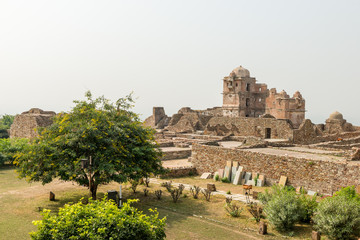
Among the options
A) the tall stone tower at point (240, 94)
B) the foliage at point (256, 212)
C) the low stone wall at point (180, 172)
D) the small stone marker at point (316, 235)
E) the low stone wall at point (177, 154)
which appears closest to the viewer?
the small stone marker at point (316, 235)

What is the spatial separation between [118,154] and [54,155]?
2.59 metres

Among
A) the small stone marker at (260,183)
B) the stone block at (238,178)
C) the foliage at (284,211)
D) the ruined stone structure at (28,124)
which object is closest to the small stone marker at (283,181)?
the small stone marker at (260,183)

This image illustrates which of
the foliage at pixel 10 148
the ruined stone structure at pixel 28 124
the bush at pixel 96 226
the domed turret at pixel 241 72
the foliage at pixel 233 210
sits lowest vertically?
the foliage at pixel 233 210

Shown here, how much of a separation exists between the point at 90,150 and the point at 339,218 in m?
9.54

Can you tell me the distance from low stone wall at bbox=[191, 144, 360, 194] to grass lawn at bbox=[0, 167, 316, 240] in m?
1.39

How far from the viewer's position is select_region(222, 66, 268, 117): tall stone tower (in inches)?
1966

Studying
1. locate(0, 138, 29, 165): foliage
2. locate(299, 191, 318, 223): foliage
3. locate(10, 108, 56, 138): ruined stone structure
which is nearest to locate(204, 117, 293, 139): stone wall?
locate(10, 108, 56, 138): ruined stone structure

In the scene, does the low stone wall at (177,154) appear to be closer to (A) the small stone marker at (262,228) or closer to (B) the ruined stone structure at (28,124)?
(B) the ruined stone structure at (28,124)

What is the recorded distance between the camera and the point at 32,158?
14820 mm

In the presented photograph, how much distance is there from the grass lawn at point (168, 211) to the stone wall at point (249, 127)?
1557 centimetres

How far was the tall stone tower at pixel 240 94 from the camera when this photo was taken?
164 ft

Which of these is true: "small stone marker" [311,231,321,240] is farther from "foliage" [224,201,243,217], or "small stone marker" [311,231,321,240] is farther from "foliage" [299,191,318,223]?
"foliage" [224,201,243,217]

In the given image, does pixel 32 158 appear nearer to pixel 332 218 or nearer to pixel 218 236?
pixel 218 236

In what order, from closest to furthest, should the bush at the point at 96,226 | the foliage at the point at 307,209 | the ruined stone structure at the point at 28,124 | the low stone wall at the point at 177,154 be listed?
the bush at the point at 96,226, the foliage at the point at 307,209, the low stone wall at the point at 177,154, the ruined stone structure at the point at 28,124
